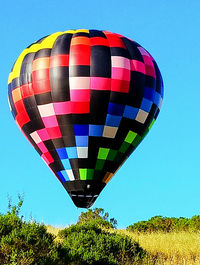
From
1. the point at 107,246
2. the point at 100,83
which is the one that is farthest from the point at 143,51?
the point at 107,246

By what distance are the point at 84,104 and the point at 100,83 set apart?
44.3 inches

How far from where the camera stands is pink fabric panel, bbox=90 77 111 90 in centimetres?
1916

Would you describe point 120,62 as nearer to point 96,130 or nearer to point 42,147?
point 96,130

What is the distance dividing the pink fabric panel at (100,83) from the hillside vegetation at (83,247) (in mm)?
5982

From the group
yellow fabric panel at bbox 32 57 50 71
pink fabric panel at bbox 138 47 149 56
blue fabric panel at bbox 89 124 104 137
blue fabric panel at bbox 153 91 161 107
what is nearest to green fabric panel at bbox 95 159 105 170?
blue fabric panel at bbox 89 124 104 137

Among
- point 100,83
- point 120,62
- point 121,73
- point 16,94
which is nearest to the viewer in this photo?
point 100,83

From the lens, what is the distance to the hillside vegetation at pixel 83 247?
12.6 meters

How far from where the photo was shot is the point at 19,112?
68.1 feet

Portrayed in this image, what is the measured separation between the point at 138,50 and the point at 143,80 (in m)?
1.73

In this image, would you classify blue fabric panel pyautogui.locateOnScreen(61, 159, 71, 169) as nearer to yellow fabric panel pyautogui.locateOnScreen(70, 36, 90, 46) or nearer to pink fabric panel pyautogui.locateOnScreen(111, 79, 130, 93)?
pink fabric panel pyautogui.locateOnScreen(111, 79, 130, 93)

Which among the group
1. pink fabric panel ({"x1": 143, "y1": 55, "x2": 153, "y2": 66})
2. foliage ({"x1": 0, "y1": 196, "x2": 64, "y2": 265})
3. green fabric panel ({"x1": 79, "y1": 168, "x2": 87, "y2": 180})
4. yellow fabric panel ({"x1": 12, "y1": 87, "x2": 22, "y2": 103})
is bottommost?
foliage ({"x1": 0, "y1": 196, "x2": 64, "y2": 265})

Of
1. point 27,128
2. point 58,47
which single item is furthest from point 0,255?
point 58,47

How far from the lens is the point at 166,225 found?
1224 inches

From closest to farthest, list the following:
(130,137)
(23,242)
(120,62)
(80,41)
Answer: (23,242) < (120,62) < (80,41) < (130,137)
